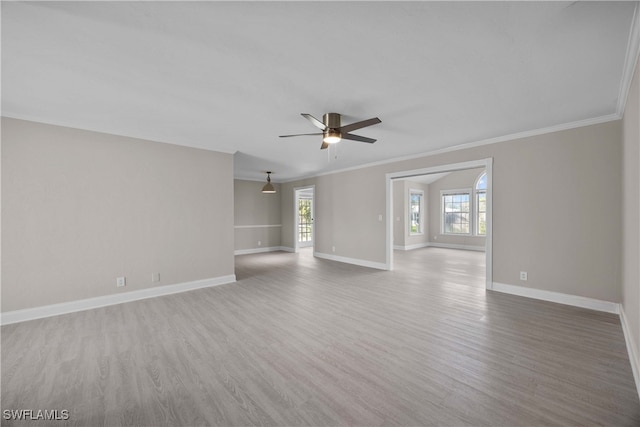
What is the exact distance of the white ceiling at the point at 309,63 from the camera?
61.2 inches

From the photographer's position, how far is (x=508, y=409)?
166 centimetres

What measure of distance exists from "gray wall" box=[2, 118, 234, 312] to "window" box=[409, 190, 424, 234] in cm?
709

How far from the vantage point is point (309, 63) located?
6.72ft

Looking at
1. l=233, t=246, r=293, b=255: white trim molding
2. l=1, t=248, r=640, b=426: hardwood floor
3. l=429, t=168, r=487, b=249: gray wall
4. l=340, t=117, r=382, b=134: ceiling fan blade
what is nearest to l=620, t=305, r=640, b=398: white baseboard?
l=1, t=248, r=640, b=426: hardwood floor

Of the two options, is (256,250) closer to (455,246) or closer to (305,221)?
(305,221)

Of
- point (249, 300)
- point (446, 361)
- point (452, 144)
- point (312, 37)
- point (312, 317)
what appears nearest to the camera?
point (312, 37)

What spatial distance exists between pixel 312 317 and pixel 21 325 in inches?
132

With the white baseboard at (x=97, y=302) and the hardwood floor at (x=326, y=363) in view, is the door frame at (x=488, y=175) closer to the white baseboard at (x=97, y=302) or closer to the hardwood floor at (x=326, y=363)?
the hardwood floor at (x=326, y=363)

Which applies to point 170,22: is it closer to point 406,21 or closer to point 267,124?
point 406,21

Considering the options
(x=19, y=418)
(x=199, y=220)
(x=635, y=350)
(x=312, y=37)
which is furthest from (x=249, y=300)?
(x=635, y=350)

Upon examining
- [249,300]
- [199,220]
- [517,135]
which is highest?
[517,135]

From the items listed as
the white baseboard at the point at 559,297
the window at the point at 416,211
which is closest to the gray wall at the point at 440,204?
the window at the point at 416,211

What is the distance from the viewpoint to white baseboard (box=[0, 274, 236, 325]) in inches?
122

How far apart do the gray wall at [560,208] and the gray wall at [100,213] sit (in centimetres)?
453
